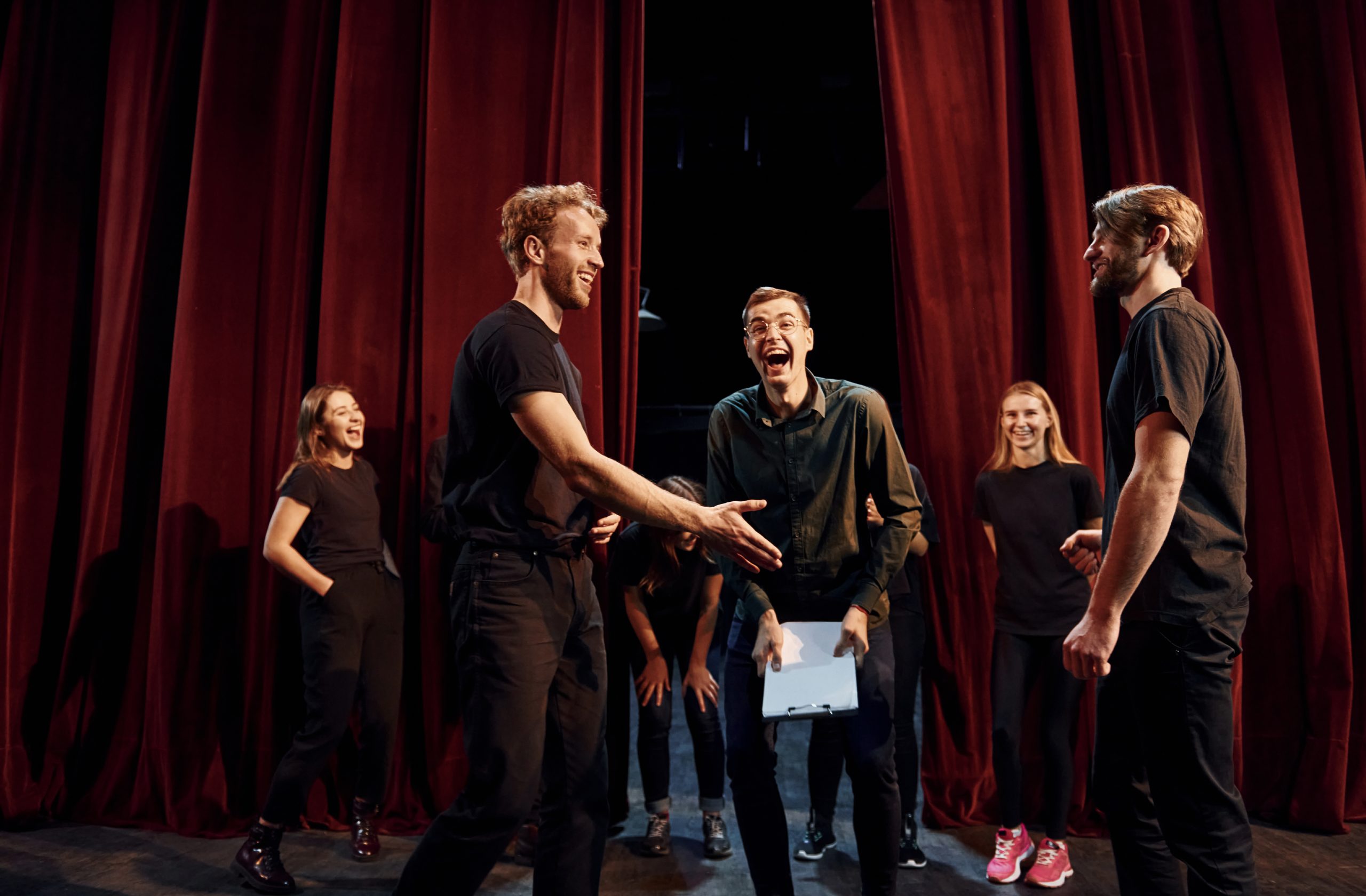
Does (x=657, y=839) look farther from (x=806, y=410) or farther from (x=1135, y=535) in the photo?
(x=1135, y=535)

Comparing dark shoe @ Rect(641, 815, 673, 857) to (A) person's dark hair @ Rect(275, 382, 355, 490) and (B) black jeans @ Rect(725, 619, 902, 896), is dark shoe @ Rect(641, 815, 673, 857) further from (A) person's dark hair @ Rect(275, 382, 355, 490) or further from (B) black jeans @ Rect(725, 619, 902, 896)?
(A) person's dark hair @ Rect(275, 382, 355, 490)

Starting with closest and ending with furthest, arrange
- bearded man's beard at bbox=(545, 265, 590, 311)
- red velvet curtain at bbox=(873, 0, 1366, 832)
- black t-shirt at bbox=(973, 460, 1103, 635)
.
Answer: bearded man's beard at bbox=(545, 265, 590, 311), black t-shirt at bbox=(973, 460, 1103, 635), red velvet curtain at bbox=(873, 0, 1366, 832)

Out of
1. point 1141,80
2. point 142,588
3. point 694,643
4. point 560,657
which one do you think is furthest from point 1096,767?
point 142,588

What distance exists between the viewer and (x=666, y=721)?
301cm

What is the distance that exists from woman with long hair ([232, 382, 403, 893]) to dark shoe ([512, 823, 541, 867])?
0.48 meters

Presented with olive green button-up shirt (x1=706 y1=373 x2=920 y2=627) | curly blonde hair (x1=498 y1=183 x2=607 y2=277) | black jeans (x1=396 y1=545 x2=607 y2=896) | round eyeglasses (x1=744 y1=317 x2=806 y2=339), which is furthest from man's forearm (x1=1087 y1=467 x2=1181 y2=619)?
Answer: curly blonde hair (x1=498 y1=183 x2=607 y2=277)

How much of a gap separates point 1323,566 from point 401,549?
338cm

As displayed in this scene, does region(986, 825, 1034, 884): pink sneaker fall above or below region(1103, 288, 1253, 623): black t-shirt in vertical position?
below

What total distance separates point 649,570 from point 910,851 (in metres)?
1.22

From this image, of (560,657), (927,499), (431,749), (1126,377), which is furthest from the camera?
(431,749)

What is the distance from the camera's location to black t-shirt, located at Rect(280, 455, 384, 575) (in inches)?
113

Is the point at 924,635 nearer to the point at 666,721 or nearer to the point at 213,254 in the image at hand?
the point at 666,721

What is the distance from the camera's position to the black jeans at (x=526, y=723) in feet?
5.22

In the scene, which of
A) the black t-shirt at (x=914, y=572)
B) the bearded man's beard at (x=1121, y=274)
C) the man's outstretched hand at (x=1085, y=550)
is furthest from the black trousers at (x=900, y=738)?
the bearded man's beard at (x=1121, y=274)
